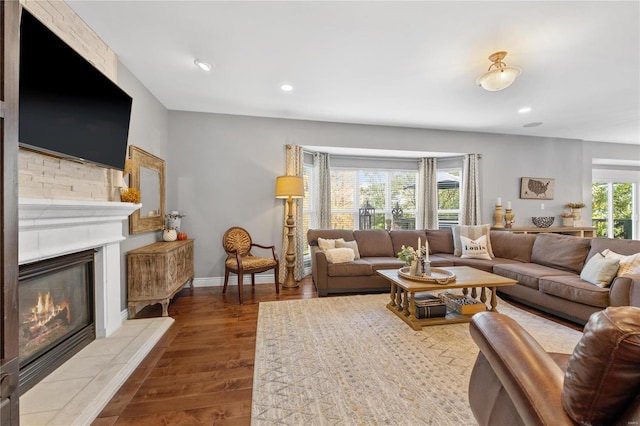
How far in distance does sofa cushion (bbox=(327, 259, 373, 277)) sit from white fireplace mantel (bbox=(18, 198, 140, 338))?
2.24 m

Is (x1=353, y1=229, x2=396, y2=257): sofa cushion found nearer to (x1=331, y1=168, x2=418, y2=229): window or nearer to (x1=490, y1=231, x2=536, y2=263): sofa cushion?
(x1=331, y1=168, x2=418, y2=229): window

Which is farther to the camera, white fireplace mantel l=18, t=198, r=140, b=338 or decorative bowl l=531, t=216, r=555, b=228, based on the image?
decorative bowl l=531, t=216, r=555, b=228

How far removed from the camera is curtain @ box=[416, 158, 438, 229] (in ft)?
17.5

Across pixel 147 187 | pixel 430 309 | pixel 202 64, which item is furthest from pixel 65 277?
pixel 430 309

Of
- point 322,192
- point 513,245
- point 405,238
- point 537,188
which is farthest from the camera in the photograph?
point 537,188

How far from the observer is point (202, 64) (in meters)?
2.65

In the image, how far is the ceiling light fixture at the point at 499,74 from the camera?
7.80 feet

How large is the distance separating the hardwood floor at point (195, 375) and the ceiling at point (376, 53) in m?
2.57

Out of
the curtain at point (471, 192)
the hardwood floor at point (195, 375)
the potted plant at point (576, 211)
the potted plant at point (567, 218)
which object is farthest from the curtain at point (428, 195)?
the hardwood floor at point (195, 375)

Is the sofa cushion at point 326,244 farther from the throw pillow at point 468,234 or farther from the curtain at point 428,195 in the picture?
the curtain at point 428,195

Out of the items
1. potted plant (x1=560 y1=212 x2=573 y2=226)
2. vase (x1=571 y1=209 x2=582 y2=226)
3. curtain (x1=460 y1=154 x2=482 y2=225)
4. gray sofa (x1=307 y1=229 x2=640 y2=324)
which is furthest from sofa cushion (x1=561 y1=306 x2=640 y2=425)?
vase (x1=571 y1=209 x2=582 y2=226)

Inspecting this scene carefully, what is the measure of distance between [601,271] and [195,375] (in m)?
3.61

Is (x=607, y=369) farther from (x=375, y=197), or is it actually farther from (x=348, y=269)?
(x=375, y=197)

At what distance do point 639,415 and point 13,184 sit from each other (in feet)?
5.53
